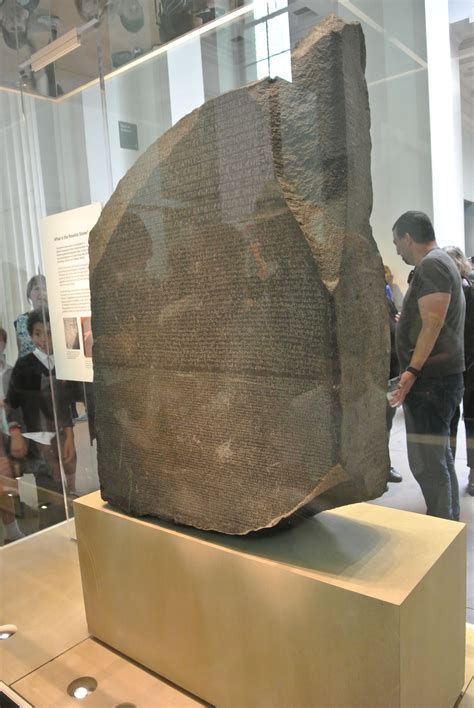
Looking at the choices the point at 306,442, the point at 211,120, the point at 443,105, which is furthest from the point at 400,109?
the point at 306,442

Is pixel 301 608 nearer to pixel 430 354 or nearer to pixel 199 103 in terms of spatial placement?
pixel 430 354

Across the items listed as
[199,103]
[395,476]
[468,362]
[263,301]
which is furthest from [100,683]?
[199,103]

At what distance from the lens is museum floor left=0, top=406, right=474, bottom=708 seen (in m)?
1.36

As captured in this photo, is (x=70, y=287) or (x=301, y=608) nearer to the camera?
(x=301, y=608)

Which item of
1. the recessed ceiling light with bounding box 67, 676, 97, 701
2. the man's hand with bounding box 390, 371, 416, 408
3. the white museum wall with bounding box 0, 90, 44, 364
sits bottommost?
the recessed ceiling light with bounding box 67, 676, 97, 701

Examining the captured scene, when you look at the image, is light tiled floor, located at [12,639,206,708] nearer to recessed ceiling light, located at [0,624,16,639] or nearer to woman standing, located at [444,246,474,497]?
recessed ceiling light, located at [0,624,16,639]

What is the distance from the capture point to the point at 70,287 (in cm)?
214

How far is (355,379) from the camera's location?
3.64 ft

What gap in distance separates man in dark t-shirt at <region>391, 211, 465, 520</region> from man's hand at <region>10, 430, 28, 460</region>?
5.28ft

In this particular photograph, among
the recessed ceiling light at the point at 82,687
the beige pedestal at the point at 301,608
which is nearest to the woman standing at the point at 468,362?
the beige pedestal at the point at 301,608

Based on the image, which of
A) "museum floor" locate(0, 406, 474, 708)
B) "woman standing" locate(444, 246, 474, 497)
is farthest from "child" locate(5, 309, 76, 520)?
"woman standing" locate(444, 246, 474, 497)

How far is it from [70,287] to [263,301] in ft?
3.91

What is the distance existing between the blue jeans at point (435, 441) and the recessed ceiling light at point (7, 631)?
4.04 feet

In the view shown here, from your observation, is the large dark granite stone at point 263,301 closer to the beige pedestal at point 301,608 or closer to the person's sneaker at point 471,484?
the beige pedestal at point 301,608
